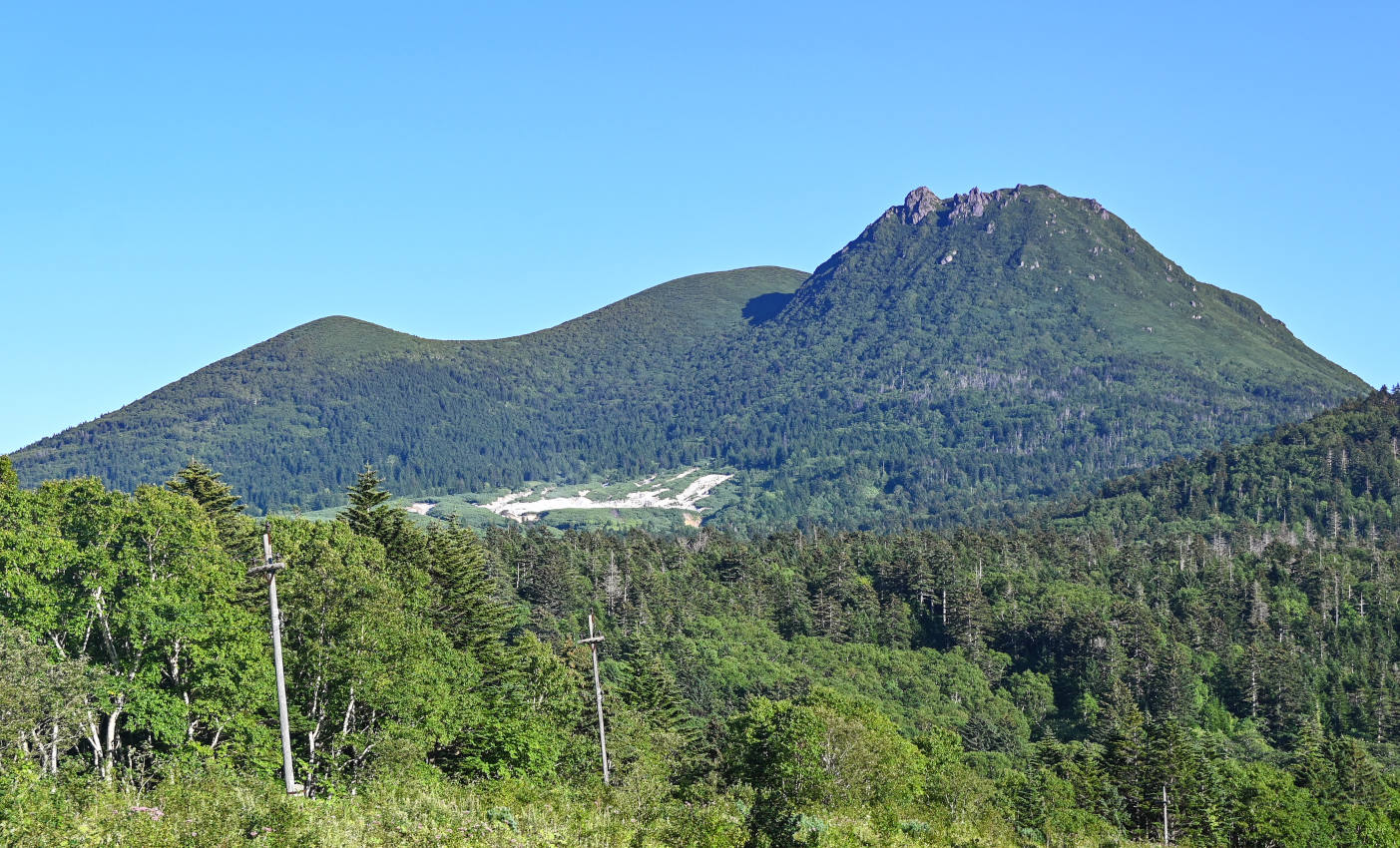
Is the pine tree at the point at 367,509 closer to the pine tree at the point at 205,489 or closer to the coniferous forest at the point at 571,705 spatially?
the coniferous forest at the point at 571,705

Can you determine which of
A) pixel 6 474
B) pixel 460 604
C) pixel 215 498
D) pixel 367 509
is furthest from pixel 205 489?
pixel 460 604

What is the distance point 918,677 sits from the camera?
526ft

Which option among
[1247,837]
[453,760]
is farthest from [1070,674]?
[453,760]

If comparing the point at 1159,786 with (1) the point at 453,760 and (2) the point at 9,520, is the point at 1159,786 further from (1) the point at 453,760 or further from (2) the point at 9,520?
(2) the point at 9,520

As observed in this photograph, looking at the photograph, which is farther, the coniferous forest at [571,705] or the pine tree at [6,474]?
the pine tree at [6,474]

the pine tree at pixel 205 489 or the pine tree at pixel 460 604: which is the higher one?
the pine tree at pixel 205 489

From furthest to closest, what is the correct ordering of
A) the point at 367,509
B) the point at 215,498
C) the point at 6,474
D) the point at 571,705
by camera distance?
the point at 215,498, the point at 367,509, the point at 571,705, the point at 6,474

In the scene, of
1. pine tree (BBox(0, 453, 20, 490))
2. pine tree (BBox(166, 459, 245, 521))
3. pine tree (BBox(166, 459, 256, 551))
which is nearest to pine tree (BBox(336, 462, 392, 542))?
pine tree (BBox(166, 459, 256, 551))

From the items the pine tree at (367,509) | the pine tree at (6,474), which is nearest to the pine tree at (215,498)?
the pine tree at (367,509)

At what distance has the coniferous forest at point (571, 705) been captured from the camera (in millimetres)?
35031

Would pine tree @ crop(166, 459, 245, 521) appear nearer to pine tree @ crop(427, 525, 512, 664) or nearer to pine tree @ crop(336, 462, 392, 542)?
pine tree @ crop(336, 462, 392, 542)

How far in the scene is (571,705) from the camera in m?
71.8

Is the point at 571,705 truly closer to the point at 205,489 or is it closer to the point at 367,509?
the point at 367,509

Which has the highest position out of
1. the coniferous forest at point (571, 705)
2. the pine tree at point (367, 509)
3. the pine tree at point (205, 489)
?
the pine tree at point (205, 489)
